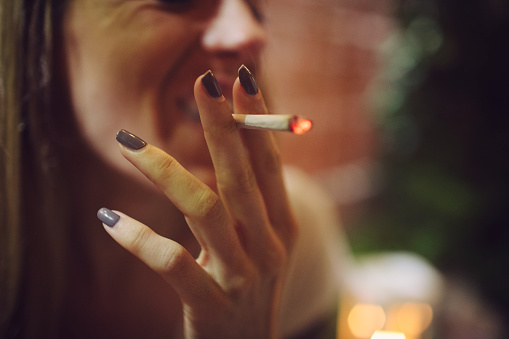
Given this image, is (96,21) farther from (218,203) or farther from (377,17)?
(377,17)

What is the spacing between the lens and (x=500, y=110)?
99cm

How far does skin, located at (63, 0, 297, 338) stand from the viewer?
0.34 m

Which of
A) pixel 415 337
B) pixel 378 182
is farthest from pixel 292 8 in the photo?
pixel 415 337

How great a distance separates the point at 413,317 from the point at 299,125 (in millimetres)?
921

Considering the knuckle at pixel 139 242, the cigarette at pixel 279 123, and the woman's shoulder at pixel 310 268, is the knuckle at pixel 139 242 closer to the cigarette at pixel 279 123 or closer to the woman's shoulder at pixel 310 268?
the cigarette at pixel 279 123

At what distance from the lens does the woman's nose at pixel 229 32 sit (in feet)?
1.46

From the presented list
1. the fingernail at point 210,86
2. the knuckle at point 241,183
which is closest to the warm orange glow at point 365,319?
the knuckle at point 241,183

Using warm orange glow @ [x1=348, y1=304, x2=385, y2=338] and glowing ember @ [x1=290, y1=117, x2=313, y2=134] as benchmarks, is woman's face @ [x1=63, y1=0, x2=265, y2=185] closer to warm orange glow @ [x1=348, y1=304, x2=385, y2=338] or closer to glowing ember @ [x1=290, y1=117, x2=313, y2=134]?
glowing ember @ [x1=290, y1=117, x2=313, y2=134]

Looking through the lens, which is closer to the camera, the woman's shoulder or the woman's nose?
the woman's nose

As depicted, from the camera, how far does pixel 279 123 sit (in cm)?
27

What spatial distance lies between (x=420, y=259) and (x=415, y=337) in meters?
0.36

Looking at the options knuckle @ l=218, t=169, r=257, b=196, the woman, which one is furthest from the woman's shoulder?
knuckle @ l=218, t=169, r=257, b=196

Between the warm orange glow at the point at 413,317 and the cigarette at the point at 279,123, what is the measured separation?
32.0 inches

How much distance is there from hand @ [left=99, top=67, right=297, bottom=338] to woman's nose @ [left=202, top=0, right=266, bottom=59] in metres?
0.15
